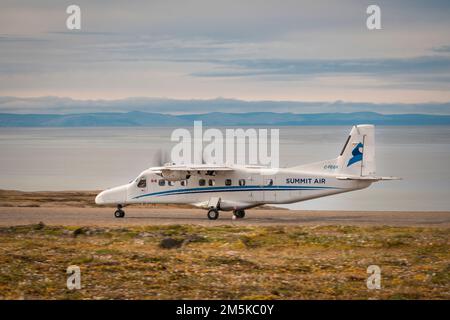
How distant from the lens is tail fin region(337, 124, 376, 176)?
41.7 metres

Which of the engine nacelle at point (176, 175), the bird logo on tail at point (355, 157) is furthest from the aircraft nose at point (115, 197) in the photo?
the bird logo on tail at point (355, 157)

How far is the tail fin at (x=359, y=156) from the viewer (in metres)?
41.7

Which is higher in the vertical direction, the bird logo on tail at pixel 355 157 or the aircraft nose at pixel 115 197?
the bird logo on tail at pixel 355 157

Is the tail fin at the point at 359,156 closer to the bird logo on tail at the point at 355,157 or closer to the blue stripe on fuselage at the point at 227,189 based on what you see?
the bird logo on tail at the point at 355,157

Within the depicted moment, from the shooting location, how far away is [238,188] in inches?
1699

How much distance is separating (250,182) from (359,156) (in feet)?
18.4

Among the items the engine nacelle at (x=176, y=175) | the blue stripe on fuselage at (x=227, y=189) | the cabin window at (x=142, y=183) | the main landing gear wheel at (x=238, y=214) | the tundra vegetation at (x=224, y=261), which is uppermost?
the engine nacelle at (x=176, y=175)

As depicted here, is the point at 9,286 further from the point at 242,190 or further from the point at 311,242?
the point at 242,190

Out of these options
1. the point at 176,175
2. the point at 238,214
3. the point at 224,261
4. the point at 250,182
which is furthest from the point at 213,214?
the point at 224,261

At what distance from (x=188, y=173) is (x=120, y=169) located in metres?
71.0

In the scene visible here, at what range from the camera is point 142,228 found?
37.6 meters

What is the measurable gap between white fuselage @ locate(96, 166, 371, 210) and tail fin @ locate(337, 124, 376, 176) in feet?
1.98

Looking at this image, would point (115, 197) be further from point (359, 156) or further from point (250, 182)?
point (359, 156)
